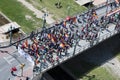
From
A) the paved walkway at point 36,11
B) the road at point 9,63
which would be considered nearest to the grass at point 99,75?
the road at point 9,63

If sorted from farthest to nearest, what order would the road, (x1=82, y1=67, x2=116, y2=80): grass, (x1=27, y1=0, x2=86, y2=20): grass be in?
(x1=27, y1=0, x2=86, y2=20): grass → (x1=82, y1=67, x2=116, y2=80): grass → the road

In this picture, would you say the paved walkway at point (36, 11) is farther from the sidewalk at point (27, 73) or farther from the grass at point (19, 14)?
the sidewalk at point (27, 73)

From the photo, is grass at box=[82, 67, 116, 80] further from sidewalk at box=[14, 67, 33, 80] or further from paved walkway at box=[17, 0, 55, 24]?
paved walkway at box=[17, 0, 55, 24]

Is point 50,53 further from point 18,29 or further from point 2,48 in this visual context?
point 18,29

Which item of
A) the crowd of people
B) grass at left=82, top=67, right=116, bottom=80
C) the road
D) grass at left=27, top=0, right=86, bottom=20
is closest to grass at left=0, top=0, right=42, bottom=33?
grass at left=27, top=0, right=86, bottom=20

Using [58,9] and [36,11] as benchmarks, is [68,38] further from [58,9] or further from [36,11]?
[58,9]

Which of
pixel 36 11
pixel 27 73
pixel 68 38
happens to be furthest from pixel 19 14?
pixel 27 73
